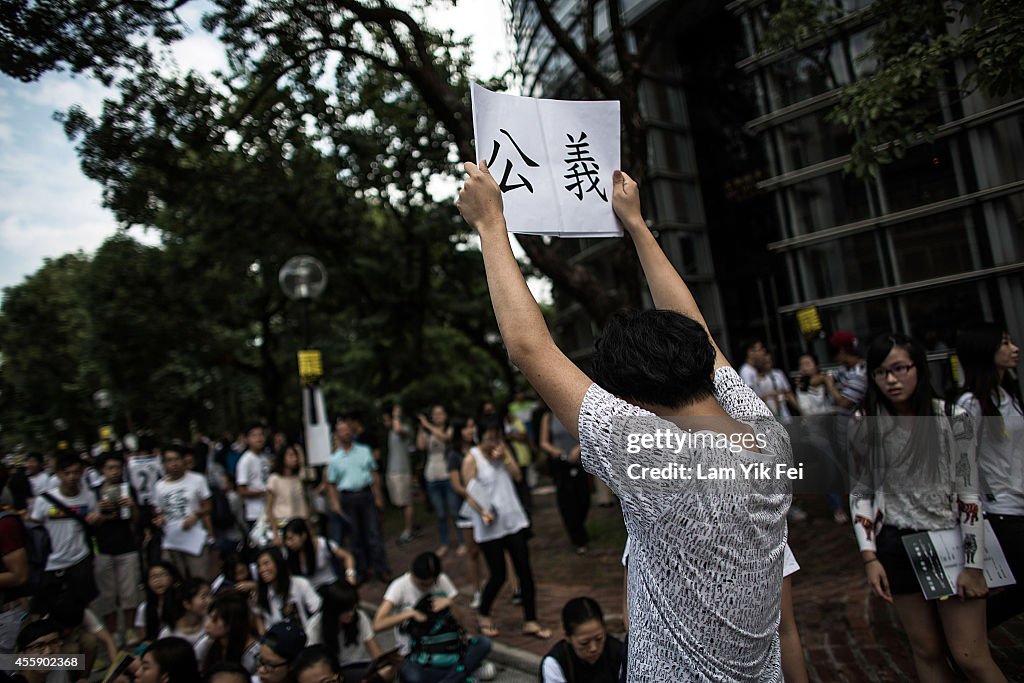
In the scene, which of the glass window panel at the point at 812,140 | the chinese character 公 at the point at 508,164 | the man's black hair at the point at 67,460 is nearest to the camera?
the chinese character 公 at the point at 508,164

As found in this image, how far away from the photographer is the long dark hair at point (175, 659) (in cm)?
365

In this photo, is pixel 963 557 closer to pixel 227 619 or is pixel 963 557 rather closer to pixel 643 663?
pixel 643 663

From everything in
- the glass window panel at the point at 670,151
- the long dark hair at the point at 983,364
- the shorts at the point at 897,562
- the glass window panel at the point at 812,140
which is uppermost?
the glass window panel at the point at 670,151

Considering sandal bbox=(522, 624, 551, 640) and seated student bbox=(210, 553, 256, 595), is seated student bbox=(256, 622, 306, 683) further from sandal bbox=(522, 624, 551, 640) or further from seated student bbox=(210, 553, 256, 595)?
sandal bbox=(522, 624, 551, 640)

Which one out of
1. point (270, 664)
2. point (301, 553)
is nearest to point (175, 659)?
point (270, 664)

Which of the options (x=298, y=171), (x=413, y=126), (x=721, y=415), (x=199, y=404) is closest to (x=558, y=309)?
(x=413, y=126)

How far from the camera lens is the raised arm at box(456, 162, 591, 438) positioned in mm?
1405

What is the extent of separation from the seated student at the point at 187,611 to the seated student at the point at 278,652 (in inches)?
41.3

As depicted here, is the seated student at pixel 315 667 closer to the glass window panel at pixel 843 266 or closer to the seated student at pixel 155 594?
the seated student at pixel 155 594

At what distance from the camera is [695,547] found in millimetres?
1337

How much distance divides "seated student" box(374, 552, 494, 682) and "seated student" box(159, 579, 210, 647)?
1.28 meters

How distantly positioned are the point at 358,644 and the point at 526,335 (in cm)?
388

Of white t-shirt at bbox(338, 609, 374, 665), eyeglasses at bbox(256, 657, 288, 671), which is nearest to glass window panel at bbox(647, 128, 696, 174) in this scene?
white t-shirt at bbox(338, 609, 374, 665)

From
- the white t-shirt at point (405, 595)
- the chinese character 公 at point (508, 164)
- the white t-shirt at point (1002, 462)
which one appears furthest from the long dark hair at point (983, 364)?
the white t-shirt at point (405, 595)
